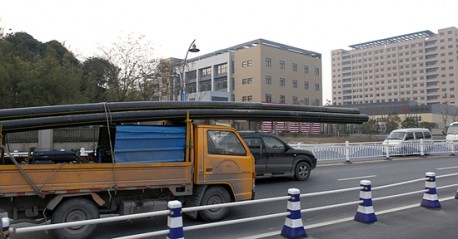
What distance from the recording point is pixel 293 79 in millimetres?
78750

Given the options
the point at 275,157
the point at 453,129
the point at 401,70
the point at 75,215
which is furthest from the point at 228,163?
the point at 401,70

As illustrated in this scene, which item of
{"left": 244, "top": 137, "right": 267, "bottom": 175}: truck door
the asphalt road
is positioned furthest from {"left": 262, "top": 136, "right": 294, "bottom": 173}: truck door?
the asphalt road

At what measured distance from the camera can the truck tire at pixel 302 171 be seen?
13.1 metres

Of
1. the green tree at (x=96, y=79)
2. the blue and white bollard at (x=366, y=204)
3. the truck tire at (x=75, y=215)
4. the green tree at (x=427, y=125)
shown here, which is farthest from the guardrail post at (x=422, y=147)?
the green tree at (x=427, y=125)

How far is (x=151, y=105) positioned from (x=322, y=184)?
7396 millimetres

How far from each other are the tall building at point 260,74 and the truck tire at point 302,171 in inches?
2122

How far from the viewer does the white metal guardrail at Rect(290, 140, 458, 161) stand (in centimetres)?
1972

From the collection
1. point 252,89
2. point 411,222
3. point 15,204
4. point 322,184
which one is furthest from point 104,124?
point 252,89

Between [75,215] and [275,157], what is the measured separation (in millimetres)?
7698

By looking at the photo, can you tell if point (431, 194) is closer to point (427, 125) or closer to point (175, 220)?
point (175, 220)

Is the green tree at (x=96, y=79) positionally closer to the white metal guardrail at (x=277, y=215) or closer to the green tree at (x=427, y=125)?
the white metal guardrail at (x=277, y=215)

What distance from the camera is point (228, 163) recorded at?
7438 millimetres

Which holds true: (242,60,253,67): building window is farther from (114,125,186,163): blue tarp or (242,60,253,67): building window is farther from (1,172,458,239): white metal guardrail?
(114,125,186,163): blue tarp

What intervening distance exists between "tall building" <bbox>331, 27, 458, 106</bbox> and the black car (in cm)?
12035
